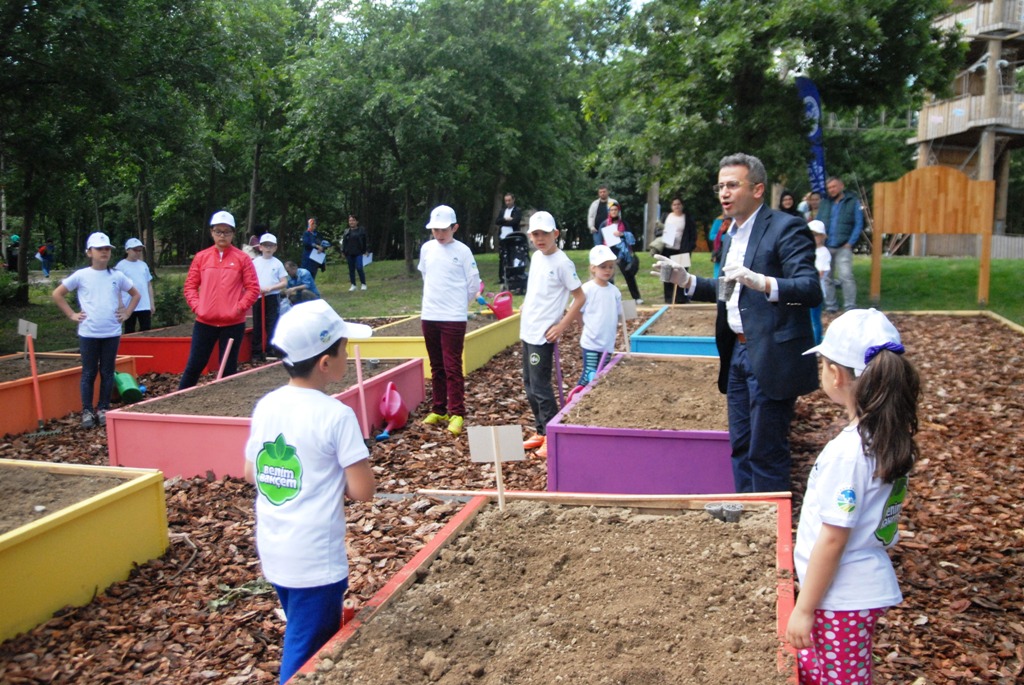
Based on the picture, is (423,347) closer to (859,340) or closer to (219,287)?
(219,287)

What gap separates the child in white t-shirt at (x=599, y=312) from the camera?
7.16 metres

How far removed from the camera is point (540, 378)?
6.67 metres

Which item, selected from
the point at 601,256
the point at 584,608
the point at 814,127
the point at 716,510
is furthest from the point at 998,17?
the point at 584,608

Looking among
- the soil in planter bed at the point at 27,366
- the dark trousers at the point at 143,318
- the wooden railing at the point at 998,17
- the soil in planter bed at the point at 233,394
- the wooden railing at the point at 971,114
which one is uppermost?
the wooden railing at the point at 998,17

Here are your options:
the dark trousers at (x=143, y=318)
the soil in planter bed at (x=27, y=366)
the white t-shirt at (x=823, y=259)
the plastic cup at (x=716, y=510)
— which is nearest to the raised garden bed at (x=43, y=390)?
the soil in planter bed at (x=27, y=366)

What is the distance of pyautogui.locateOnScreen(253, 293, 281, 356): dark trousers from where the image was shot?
11.4 meters

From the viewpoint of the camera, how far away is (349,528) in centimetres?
514

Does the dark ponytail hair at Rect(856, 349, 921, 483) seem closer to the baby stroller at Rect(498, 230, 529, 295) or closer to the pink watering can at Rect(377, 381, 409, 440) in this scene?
the pink watering can at Rect(377, 381, 409, 440)

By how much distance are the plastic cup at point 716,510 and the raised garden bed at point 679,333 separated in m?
3.88

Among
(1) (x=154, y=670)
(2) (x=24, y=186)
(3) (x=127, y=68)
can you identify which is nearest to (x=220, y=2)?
(3) (x=127, y=68)

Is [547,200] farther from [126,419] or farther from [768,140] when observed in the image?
[126,419]

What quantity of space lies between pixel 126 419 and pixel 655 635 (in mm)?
4732

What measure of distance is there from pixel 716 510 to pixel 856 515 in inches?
74.2

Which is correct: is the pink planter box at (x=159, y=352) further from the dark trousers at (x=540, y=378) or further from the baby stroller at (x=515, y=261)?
the baby stroller at (x=515, y=261)
